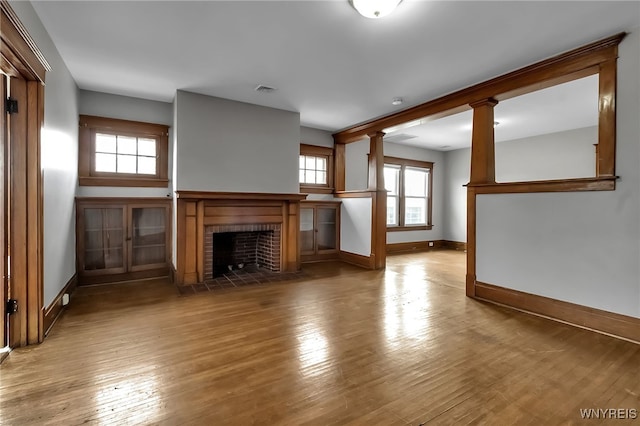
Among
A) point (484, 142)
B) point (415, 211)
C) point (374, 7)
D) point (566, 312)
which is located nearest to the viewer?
point (374, 7)

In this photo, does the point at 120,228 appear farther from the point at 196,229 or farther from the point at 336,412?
the point at 336,412

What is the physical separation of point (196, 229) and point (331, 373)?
3063mm

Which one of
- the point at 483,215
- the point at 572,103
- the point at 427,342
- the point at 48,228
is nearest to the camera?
the point at 427,342

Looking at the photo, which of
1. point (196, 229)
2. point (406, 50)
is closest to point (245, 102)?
point (196, 229)

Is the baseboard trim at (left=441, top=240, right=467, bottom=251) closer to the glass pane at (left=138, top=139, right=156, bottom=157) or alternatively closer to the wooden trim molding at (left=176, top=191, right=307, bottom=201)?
the wooden trim molding at (left=176, top=191, right=307, bottom=201)

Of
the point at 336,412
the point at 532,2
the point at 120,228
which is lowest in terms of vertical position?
the point at 336,412

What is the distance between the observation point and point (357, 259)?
5.89 meters

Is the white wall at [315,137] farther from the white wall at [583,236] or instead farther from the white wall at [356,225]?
the white wall at [583,236]

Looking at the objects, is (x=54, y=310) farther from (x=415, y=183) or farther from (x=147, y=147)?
(x=415, y=183)

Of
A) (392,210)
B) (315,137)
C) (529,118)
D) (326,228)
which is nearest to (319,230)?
(326,228)

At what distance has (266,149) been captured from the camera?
4.90 meters

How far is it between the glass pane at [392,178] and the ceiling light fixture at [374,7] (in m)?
5.32

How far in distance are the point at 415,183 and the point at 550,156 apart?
2918 mm

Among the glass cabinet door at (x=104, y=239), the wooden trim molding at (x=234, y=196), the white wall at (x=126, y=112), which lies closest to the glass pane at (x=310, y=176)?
the wooden trim molding at (x=234, y=196)
